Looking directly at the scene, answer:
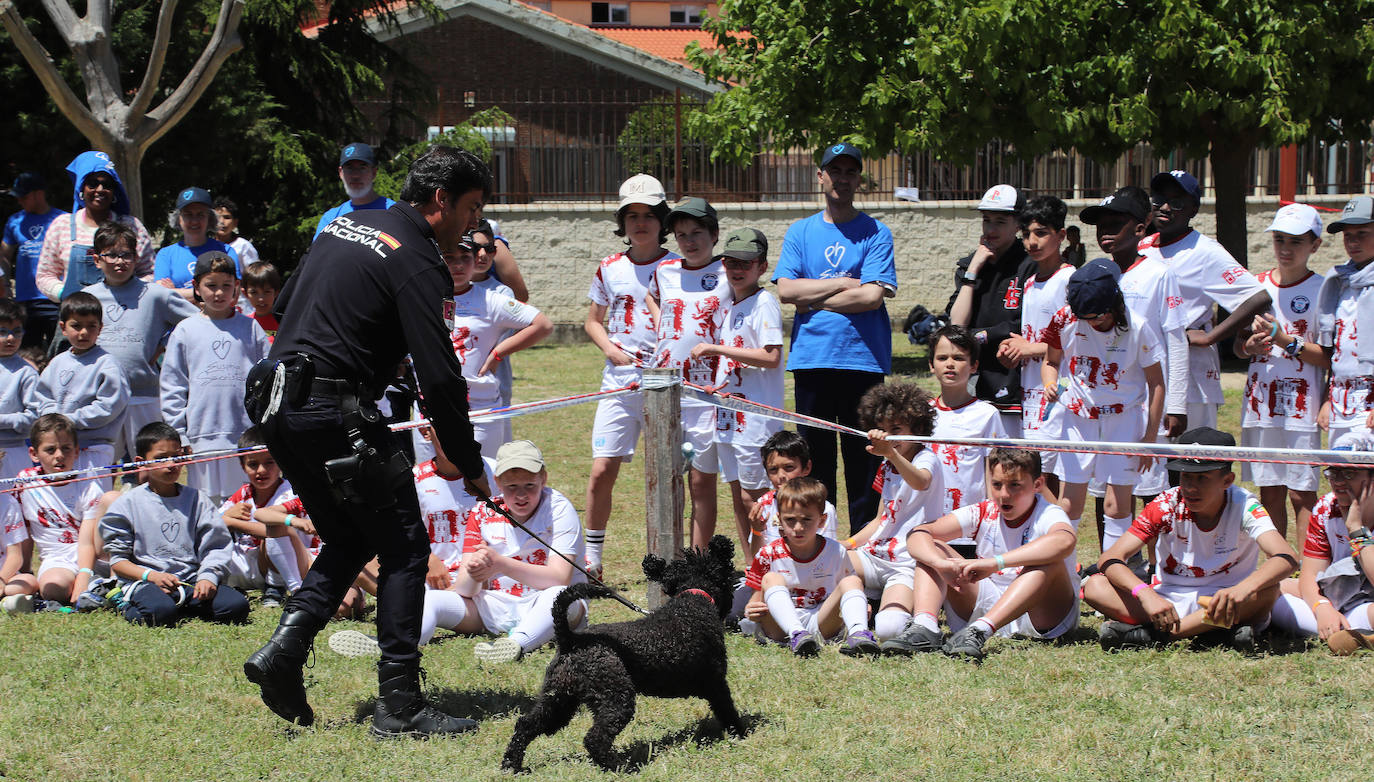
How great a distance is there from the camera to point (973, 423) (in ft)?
19.9

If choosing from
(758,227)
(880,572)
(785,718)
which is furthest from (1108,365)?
(758,227)

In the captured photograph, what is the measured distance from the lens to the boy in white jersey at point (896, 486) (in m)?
5.70

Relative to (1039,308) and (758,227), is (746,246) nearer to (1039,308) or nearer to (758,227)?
(1039,308)

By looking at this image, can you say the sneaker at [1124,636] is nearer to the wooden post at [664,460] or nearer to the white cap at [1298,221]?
the wooden post at [664,460]

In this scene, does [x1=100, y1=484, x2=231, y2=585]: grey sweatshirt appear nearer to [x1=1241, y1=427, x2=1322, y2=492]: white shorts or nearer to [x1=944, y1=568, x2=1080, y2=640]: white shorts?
[x1=944, y1=568, x2=1080, y2=640]: white shorts

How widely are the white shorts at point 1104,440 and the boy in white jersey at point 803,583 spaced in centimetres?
133

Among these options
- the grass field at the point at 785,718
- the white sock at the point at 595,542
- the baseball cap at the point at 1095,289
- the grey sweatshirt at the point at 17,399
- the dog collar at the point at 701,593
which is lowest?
the grass field at the point at 785,718

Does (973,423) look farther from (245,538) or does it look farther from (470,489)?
(245,538)

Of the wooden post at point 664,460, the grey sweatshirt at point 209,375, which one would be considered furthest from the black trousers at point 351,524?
the grey sweatshirt at point 209,375

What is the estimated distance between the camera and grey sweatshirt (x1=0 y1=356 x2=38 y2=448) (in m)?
6.93

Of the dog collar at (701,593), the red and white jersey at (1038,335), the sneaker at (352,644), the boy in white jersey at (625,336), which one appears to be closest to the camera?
the dog collar at (701,593)

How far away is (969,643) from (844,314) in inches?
77.4

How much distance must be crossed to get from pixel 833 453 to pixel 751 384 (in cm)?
55

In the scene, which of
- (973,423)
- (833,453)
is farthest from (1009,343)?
(833,453)
